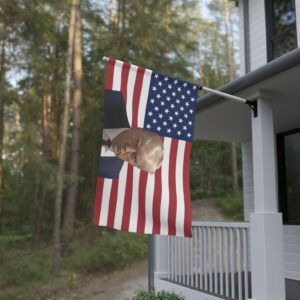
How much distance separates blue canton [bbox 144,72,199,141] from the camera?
4.37m

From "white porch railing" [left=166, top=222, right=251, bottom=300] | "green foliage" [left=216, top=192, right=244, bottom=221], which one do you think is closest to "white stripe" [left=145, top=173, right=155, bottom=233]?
"white porch railing" [left=166, top=222, right=251, bottom=300]

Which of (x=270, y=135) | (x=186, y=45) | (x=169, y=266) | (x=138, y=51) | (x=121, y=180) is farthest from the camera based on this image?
(x=186, y=45)

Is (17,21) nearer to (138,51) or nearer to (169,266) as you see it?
(138,51)

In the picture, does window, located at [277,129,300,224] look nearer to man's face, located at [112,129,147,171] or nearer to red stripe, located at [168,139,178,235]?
red stripe, located at [168,139,178,235]

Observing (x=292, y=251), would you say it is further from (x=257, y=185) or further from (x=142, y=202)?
(x=142, y=202)

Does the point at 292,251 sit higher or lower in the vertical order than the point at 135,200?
lower

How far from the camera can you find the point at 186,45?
17.5 m

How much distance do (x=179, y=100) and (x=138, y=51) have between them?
12207 millimetres

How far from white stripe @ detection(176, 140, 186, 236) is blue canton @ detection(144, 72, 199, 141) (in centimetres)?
13

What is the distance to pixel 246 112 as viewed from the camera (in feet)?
19.6

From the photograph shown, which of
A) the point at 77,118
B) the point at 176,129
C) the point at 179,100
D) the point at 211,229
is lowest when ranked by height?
the point at 211,229

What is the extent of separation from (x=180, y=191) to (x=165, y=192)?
6.5 inches

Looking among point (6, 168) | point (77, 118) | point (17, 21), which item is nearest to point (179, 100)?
point (77, 118)

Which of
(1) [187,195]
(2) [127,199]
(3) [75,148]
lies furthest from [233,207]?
(2) [127,199]
